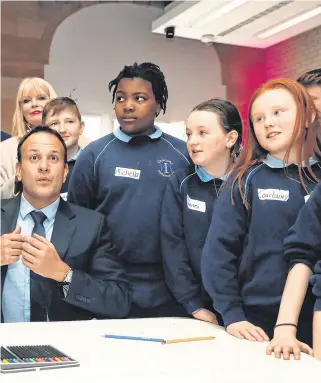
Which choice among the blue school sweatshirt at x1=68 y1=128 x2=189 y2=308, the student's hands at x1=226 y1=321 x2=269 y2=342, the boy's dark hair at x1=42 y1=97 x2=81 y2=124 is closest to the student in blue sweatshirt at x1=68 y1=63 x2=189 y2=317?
the blue school sweatshirt at x1=68 y1=128 x2=189 y2=308

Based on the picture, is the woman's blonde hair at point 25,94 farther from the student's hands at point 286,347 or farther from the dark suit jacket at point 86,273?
the student's hands at point 286,347

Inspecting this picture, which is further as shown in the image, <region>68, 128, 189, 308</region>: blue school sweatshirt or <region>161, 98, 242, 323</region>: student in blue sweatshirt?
<region>68, 128, 189, 308</region>: blue school sweatshirt

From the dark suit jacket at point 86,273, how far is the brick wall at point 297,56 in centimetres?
232

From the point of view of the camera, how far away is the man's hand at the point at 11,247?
7.13 ft

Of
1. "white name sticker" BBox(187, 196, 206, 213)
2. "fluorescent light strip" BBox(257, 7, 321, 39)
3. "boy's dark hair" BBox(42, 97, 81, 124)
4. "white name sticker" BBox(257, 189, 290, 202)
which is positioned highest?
"fluorescent light strip" BBox(257, 7, 321, 39)

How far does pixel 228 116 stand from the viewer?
2.24m

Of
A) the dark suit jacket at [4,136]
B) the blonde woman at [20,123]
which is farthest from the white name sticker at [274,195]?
the dark suit jacket at [4,136]

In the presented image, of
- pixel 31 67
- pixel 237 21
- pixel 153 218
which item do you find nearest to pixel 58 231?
pixel 153 218

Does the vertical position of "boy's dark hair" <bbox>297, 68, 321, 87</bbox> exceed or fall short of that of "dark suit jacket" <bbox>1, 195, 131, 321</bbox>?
it exceeds it

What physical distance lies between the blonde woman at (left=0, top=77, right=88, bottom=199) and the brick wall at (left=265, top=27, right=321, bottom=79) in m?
1.75

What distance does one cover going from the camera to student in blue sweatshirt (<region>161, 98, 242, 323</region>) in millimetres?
2127

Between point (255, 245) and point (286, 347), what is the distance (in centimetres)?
43

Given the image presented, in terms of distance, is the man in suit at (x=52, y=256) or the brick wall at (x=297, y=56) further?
the brick wall at (x=297, y=56)

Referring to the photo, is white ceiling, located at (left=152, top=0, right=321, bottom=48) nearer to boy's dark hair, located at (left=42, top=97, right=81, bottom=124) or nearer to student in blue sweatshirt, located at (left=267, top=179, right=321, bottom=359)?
boy's dark hair, located at (left=42, top=97, right=81, bottom=124)
